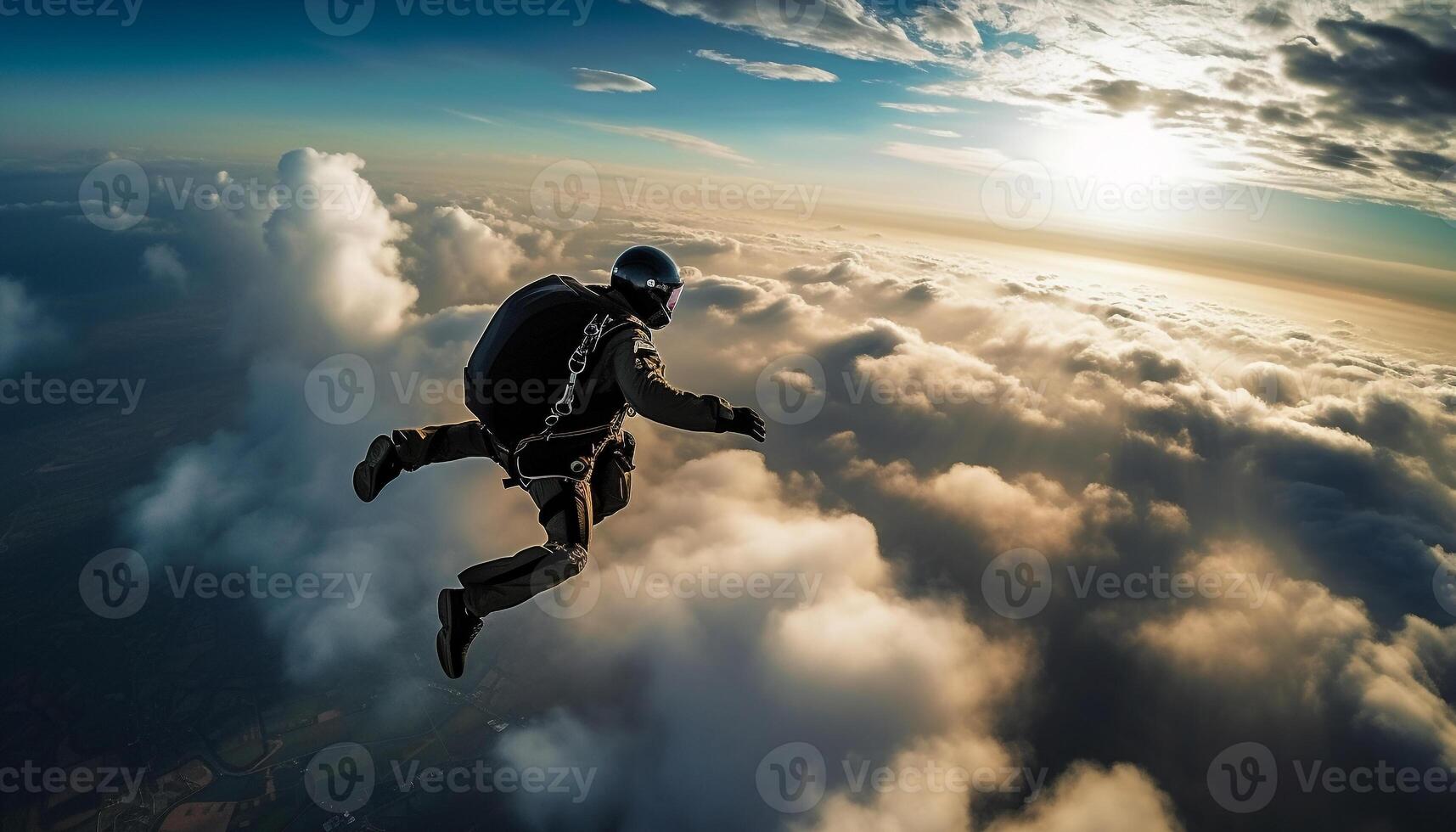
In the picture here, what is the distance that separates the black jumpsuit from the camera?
331cm

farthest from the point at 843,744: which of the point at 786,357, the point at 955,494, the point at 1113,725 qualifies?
the point at 786,357

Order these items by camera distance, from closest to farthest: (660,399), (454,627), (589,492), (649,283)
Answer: (660,399), (454,627), (649,283), (589,492)

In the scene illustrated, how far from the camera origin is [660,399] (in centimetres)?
330

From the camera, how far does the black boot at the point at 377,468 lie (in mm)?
4637

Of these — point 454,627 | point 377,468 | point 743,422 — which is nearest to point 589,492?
point 454,627

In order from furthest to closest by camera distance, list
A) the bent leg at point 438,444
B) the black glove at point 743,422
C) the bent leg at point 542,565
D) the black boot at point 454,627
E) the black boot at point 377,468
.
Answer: the bent leg at point 438,444 < the black boot at point 377,468 < the black boot at point 454,627 < the bent leg at point 542,565 < the black glove at point 743,422

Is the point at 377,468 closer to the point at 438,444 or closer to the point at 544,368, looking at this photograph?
the point at 438,444

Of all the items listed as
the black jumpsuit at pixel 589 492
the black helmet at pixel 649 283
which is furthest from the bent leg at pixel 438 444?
the black helmet at pixel 649 283

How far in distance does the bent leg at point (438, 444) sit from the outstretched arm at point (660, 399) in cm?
187

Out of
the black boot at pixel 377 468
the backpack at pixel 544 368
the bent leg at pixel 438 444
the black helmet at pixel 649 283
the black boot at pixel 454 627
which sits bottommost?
the black boot at pixel 454 627

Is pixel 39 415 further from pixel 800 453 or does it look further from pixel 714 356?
pixel 800 453

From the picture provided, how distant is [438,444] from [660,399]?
2649 millimetres

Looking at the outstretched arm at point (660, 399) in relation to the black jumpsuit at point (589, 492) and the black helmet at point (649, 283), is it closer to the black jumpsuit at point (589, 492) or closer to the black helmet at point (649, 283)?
the black jumpsuit at point (589, 492)

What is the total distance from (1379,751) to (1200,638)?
28.1 metres
